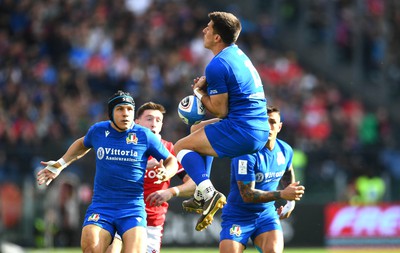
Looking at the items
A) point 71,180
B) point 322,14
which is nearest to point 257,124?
point 71,180

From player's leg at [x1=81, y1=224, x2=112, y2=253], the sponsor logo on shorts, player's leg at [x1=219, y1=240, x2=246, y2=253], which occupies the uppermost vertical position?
the sponsor logo on shorts

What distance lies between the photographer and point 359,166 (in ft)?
76.5

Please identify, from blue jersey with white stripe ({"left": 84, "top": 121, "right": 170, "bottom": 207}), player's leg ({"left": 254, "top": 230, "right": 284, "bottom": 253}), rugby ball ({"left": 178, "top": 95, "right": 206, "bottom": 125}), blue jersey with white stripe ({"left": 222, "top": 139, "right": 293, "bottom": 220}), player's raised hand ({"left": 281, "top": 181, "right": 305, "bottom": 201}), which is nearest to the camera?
player's raised hand ({"left": 281, "top": 181, "right": 305, "bottom": 201})

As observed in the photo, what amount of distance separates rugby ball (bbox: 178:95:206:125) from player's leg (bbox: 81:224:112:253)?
1534mm

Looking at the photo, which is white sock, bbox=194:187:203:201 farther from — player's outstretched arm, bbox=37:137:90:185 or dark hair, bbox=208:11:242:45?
dark hair, bbox=208:11:242:45

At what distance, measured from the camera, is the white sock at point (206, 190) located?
428 inches

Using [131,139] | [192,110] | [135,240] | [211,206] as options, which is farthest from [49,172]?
[211,206]

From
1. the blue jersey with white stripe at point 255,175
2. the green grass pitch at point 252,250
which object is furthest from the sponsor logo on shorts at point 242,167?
the green grass pitch at point 252,250

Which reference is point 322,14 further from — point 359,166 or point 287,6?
point 359,166

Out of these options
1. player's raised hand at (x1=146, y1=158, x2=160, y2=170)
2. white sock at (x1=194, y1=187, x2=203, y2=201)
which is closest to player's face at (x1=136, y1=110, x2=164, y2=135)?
player's raised hand at (x1=146, y1=158, x2=160, y2=170)

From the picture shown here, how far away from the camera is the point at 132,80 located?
82.8ft

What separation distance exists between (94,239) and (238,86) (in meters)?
2.26

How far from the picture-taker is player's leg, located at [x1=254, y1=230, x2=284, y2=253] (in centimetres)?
1155

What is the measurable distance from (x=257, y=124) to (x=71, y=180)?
11411 millimetres
